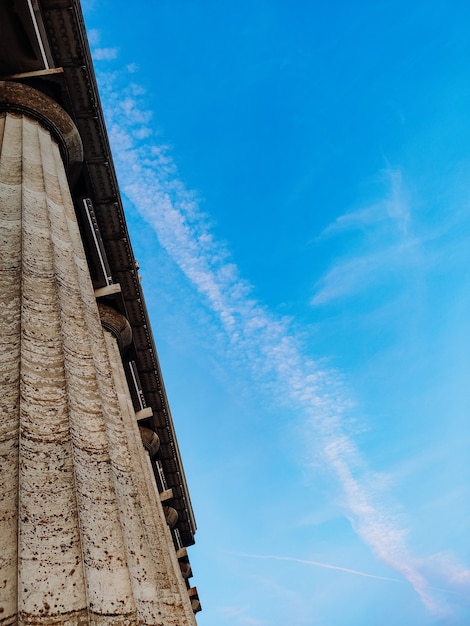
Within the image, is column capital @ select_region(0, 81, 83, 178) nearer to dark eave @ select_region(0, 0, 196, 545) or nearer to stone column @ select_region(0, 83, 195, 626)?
dark eave @ select_region(0, 0, 196, 545)

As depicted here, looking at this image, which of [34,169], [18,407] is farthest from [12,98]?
[18,407]

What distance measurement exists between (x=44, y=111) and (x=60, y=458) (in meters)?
8.29

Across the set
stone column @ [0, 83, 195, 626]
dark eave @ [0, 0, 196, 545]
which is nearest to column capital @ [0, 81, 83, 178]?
dark eave @ [0, 0, 196, 545]

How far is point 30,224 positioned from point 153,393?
14.2 metres

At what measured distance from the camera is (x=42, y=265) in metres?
6.31

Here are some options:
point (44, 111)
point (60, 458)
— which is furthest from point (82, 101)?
point (60, 458)

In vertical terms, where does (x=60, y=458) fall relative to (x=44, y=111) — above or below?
below

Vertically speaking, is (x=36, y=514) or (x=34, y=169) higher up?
(x=34, y=169)

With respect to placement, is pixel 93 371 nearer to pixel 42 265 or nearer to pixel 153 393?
pixel 42 265

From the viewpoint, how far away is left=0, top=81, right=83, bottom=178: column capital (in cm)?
970

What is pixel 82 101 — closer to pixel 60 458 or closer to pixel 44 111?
pixel 44 111

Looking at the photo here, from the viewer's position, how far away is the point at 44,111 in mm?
10047

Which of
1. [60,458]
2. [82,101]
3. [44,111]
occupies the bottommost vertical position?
[60,458]

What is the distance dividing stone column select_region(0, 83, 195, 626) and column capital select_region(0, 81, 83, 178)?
9.67ft
